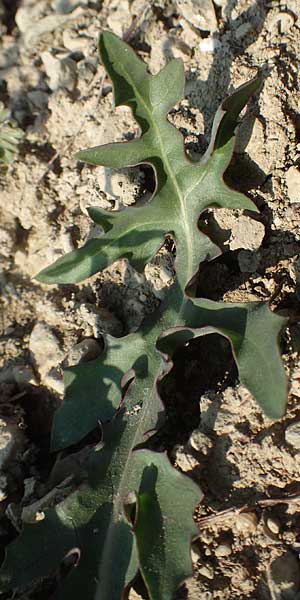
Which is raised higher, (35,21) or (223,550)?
(35,21)

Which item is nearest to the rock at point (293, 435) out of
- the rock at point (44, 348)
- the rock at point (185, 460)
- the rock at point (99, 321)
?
the rock at point (185, 460)

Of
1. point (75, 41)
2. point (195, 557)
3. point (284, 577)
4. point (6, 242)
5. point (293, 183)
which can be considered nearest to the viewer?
point (284, 577)

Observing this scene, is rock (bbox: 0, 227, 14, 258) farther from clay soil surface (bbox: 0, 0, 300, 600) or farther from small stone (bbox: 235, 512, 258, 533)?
small stone (bbox: 235, 512, 258, 533)

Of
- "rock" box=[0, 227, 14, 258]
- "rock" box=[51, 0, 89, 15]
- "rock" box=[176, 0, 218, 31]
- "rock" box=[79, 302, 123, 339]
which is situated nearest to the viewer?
"rock" box=[79, 302, 123, 339]

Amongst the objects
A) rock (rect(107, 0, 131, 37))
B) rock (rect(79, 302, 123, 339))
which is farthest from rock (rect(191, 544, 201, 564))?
rock (rect(107, 0, 131, 37))

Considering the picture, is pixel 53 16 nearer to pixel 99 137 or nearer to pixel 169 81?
pixel 99 137

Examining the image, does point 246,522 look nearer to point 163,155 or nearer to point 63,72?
point 163,155

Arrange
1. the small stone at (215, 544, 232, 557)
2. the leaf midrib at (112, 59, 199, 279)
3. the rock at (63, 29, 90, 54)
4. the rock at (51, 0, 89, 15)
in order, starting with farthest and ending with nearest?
the rock at (51, 0, 89, 15), the rock at (63, 29, 90, 54), the leaf midrib at (112, 59, 199, 279), the small stone at (215, 544, 232, 557)

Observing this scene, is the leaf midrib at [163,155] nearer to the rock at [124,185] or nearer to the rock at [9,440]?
the rock at [124,185]

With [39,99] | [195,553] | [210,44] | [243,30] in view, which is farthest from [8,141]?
[195,553]
